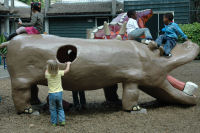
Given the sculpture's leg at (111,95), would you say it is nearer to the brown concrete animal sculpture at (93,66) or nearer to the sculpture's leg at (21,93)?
the brown concrete animal sculpture at (93,66)

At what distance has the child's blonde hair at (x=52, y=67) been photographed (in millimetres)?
5453

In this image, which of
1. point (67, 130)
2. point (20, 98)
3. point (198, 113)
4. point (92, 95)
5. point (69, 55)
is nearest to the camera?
point (67, 130)

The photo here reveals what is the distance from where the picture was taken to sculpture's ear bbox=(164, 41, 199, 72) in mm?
→ 6855

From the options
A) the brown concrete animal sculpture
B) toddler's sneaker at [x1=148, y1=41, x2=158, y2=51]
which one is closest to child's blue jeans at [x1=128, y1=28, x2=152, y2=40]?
toddler's sneaker at [x1=148, y1=41, x2=158, y2=51]

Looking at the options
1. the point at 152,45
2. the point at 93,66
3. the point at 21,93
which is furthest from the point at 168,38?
the point at 21,93

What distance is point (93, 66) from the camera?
6.21 m

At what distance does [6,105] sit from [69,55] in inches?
84.1

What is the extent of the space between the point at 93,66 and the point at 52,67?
1028mm

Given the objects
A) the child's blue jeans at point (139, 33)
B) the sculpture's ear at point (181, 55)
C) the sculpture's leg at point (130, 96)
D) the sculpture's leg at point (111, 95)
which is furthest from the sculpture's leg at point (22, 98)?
the sculpture's ear at point (181, 55)

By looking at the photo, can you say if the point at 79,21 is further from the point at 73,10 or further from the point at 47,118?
the point at 47,118

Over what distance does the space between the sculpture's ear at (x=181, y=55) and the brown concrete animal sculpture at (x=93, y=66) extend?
0.08 ft

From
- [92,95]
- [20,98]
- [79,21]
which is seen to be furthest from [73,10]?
[20,98]

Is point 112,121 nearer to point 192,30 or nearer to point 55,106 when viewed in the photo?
point 55,106

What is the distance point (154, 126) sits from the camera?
18.3 feet
